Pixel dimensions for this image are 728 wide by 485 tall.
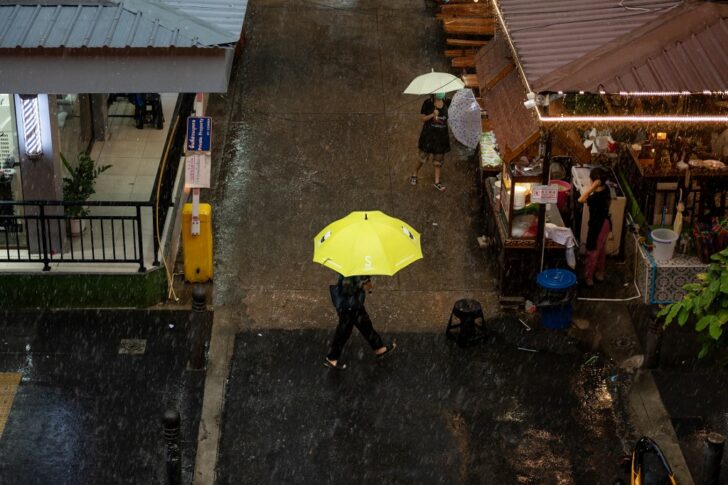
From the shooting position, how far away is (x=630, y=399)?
1360cm

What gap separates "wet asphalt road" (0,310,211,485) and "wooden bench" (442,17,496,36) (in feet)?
31.5

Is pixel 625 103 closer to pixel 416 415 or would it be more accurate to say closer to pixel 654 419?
pixel 654 419

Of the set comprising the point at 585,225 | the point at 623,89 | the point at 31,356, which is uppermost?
the point at 623,89

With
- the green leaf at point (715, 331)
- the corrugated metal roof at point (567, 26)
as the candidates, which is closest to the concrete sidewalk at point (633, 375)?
the green leaf at point (715, 331)

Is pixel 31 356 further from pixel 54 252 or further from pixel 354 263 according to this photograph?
pixel 354 263

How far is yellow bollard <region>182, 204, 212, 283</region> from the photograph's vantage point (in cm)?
1530

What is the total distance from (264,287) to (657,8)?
6053 mm

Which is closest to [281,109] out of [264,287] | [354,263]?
[264,287]

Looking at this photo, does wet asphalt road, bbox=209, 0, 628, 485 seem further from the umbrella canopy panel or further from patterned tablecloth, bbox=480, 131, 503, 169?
the umbrella canopy panel

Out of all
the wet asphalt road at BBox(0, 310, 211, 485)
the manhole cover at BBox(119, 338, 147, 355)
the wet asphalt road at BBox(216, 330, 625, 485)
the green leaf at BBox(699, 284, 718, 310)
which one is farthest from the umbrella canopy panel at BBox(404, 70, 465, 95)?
the green leaf at BBox(699, 284, 718, 310)

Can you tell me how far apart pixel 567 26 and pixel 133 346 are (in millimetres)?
6568

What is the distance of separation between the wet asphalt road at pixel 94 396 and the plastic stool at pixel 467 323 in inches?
121

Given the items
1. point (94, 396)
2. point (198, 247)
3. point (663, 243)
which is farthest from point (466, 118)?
point (94, 396)

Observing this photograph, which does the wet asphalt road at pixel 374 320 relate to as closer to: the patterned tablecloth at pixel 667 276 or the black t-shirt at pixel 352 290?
the black t-shirt at pixel 352 290
